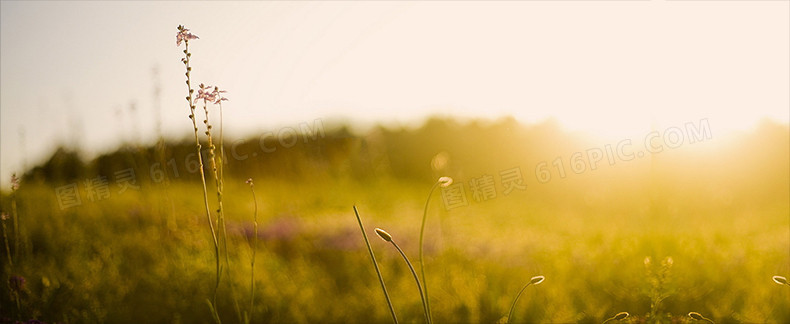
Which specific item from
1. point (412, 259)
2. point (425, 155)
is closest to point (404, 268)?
point (412, 259)

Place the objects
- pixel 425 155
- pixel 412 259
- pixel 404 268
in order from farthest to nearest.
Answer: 1. pixel 425 155
2. pixel 412 259
3. pixel 404 268

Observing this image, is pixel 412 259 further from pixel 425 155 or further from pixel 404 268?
pixel 425 155

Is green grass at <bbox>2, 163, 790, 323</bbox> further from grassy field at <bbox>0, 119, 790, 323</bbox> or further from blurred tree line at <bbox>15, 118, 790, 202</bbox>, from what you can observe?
blurred tree line at <bbox>15, 118, 790, 202</bbox>

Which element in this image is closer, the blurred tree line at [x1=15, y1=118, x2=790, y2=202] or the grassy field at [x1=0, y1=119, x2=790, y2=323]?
the grassy field at [x1=0, y1=119, x2=790, y2=323]

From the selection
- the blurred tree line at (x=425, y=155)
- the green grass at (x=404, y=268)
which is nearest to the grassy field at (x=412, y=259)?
the green grass at (x=404, y=268)

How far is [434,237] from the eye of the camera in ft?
12.0

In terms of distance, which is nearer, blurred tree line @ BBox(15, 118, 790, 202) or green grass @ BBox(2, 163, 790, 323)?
green grass @ BBox(2, 163, 790, 323)

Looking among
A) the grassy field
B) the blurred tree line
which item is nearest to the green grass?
the grassy field

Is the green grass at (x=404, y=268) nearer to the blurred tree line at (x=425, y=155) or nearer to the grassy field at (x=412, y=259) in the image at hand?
the grassy field at (x=412, y=259)

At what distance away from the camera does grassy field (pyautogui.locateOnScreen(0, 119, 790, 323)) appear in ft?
8.19

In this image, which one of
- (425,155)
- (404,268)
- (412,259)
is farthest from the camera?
(425,155)

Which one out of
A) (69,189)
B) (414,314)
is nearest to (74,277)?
(414,314)

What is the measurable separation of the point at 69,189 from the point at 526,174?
17.4 ft

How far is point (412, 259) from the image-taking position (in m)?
3.25
